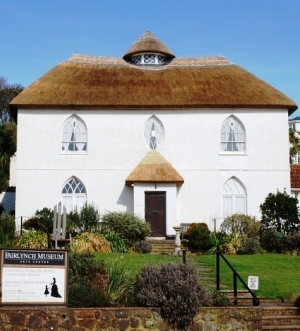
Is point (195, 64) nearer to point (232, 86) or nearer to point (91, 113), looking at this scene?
point (232, 86)

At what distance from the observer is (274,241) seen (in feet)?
76.5

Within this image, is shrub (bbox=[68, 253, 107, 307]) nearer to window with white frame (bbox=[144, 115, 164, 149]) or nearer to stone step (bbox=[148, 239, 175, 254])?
stone step (bbox=[148, 239, 175, 254])

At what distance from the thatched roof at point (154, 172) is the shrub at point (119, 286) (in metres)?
14.3

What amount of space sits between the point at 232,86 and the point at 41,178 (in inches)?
448

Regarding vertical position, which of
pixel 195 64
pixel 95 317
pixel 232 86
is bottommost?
pixel 95 317

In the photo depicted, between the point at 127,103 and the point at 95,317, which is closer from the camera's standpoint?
the point at 95,317

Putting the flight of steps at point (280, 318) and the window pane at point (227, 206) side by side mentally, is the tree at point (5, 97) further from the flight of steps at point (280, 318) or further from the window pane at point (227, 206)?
the flight of steps at point (280, 318)

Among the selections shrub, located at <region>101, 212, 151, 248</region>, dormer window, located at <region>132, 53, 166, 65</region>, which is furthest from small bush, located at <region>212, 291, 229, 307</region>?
dormer window, located at <region>132, 53, 166, 65</region>

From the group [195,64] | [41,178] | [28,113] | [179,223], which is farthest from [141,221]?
[195,64]

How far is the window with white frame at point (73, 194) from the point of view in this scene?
2761cm

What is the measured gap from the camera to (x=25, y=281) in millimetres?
10617

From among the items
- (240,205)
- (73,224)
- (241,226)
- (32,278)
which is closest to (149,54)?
(240,205)

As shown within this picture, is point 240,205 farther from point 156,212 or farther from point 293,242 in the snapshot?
point 293,242

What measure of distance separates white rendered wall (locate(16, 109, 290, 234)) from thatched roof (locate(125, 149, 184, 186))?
0.54 m
